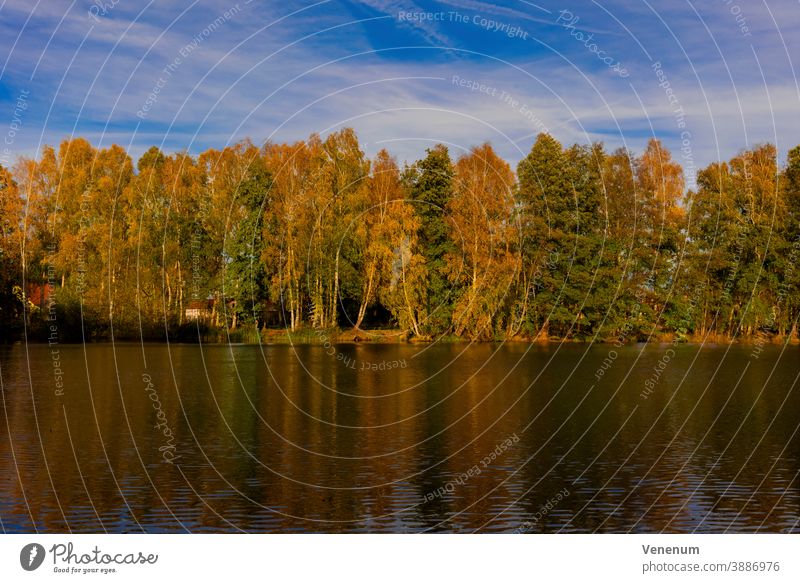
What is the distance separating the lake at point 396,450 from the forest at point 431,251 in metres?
33.2

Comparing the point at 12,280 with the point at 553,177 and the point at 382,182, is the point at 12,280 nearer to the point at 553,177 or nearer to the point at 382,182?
the point at 382,182

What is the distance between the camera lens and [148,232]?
10281 cm

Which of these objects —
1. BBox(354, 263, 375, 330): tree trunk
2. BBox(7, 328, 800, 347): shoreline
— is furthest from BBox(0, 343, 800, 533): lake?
BBox(7, 328, 800, 347): shoreline

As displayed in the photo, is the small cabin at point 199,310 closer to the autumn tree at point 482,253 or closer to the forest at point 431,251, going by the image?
the forest at point 431,251

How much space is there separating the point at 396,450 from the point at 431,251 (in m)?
68.5

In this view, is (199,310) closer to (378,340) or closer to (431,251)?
(378,340)

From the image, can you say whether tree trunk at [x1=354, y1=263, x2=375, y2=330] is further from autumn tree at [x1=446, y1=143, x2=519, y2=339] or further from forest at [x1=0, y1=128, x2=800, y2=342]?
autumn tree at [x1=446, y1=143, x2=519, y2=339]

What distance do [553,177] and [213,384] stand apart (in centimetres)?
5598

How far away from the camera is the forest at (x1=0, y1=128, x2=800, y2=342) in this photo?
9806 centimetres

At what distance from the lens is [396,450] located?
115 ft

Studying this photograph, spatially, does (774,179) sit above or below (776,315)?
above

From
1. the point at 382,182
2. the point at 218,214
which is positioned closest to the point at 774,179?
the point at 382,182

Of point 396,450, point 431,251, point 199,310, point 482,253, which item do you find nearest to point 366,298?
point 431,251

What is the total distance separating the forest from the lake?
3320 cm
